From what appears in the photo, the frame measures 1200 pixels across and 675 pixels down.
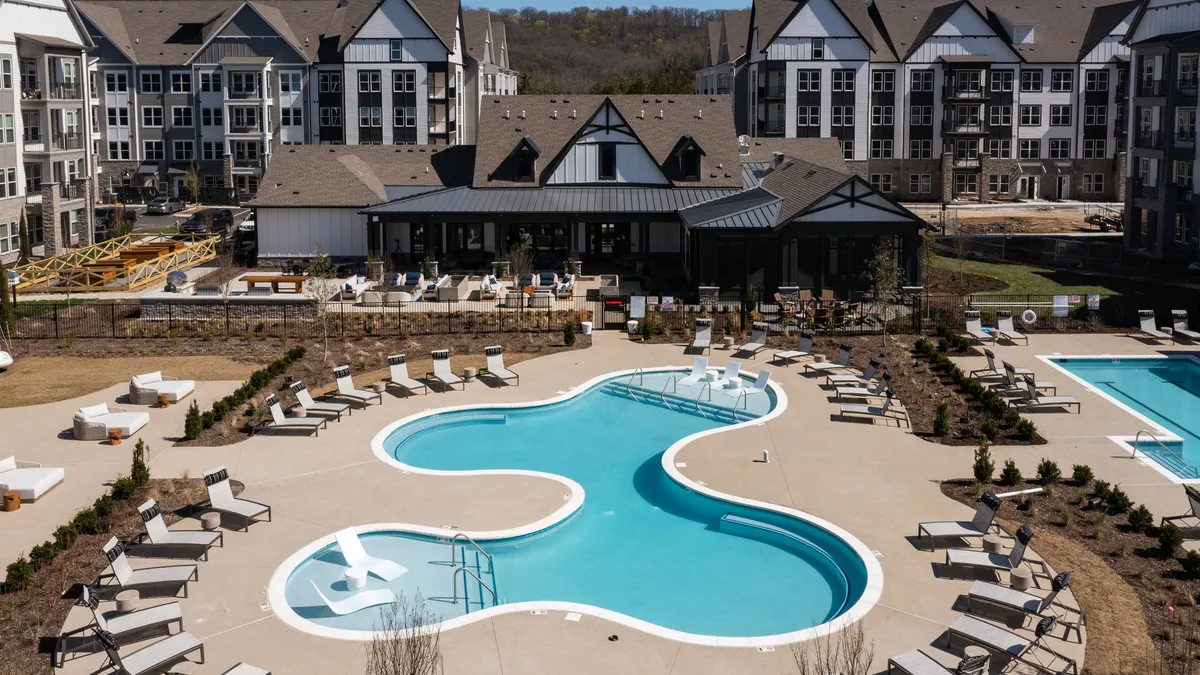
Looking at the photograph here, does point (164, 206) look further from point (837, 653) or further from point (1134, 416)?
point (837, 653)

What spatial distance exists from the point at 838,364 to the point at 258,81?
5744 centimetres

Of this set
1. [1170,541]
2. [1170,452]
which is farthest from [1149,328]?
[1170,541]

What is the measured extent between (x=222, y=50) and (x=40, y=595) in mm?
68781

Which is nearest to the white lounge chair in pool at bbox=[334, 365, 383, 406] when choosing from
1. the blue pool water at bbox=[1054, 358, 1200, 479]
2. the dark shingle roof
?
the blue pool water at bbox=[1054, 358, 1200, 479]

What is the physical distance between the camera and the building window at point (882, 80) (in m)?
83.5

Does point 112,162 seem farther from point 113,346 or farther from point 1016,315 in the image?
point 1016,315

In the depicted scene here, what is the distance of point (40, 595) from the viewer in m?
20.5

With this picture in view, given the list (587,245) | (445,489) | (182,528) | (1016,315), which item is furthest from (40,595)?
(587,245)

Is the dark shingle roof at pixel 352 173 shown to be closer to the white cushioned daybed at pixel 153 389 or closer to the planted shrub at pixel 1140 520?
the white cushioned daybed at pixel 153 389

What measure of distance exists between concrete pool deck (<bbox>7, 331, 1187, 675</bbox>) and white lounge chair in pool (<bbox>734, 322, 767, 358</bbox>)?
6.76 ft

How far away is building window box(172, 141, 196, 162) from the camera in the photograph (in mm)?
87000

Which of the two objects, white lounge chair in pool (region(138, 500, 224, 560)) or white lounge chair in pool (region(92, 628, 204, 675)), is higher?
white lounge chair in pool (region(138, 500, 224, 560))

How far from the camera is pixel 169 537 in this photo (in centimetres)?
2222

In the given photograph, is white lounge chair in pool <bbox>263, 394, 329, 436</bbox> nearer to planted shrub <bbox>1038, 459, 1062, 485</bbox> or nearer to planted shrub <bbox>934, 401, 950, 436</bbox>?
planted shrub <bbox>934, 401, 950, 436</bbox>
